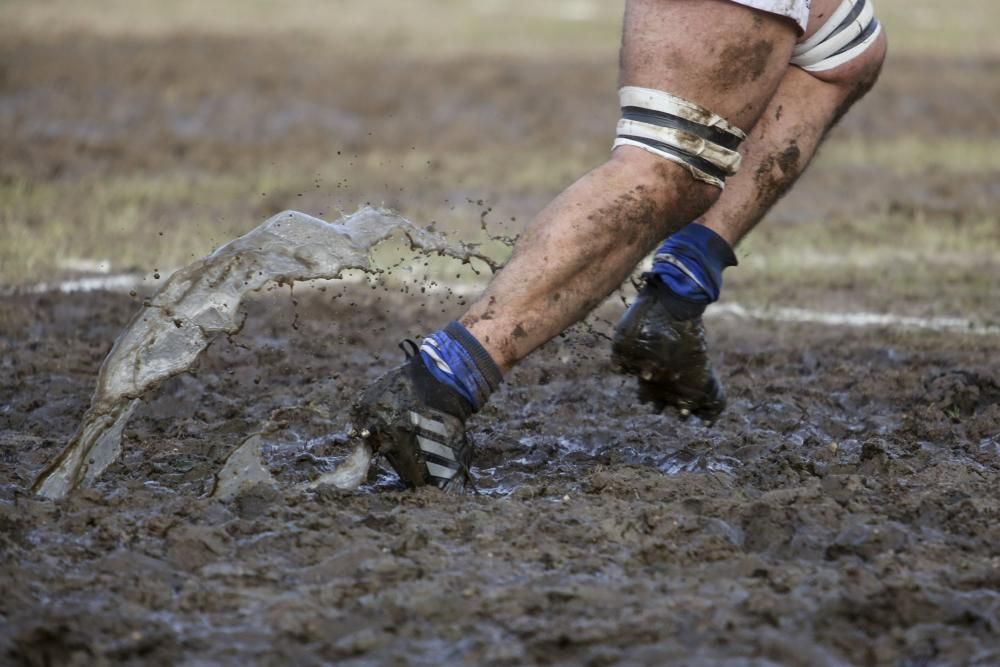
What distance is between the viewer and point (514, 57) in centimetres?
1260

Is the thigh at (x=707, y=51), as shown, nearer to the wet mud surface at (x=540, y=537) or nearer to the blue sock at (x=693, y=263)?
the blue sock at (x=693, y=263)

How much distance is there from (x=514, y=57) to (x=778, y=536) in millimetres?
9968

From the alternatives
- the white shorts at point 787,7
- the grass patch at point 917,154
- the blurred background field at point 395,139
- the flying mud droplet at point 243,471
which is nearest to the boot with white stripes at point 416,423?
the flying mud droplet at point 243,471

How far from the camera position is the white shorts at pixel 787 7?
341 centimetres

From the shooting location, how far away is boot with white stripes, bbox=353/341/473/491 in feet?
10.9

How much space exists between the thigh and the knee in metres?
0.16

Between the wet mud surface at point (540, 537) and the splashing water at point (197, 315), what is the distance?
0.43 ft

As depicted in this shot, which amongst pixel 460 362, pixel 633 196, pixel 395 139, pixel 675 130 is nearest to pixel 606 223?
pixel 633 196

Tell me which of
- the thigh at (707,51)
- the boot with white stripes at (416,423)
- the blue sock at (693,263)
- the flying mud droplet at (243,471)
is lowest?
the flying mud droplet at (243,471)

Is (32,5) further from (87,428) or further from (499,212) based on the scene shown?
(87,428)

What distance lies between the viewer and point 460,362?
332 centimetres

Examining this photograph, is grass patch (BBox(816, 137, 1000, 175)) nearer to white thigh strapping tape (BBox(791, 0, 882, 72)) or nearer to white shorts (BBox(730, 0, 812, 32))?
white thigh strapping tape (BBox(791, 0, 882, 72))

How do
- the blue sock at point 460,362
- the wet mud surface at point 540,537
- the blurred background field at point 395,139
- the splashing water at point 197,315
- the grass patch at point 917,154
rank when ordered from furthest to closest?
1. the grass patch at point 917,154
2. the blurred background field at point 395,139
3. the splashing water at point 197,315
4. the blue sock at point 460,362
5. the wet mud surface at point 540,537

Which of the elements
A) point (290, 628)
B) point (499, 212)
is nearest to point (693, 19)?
point (290, 628)
